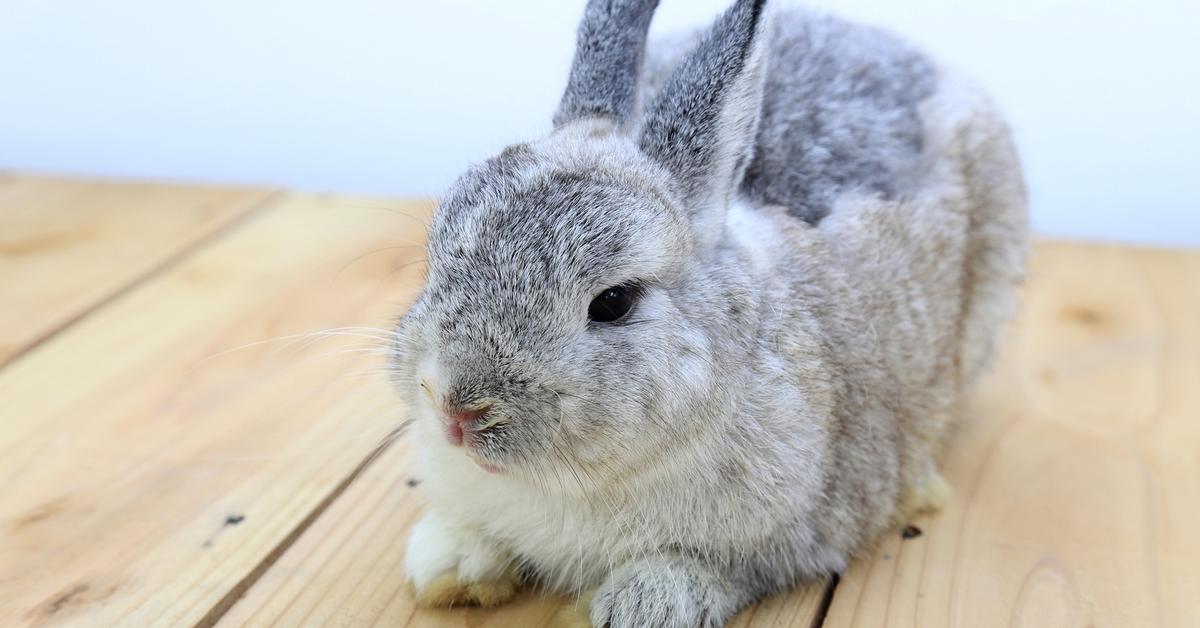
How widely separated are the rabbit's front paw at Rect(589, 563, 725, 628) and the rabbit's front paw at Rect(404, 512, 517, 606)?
121mm

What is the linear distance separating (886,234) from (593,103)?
396mm

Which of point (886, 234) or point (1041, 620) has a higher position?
point (886, 234)

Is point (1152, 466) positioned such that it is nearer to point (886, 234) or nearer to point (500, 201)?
point (886, 234)

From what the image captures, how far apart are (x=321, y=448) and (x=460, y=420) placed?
0.55m

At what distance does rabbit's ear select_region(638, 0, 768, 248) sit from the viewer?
1.21 metres

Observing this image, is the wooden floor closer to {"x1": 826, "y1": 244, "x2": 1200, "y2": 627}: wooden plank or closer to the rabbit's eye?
{"x1": 826, "y1": 244, "x2": 1200, "y2": 627}: wooden plank

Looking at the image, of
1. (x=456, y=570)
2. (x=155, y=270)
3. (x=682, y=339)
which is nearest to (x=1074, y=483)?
(x=682, y=339)

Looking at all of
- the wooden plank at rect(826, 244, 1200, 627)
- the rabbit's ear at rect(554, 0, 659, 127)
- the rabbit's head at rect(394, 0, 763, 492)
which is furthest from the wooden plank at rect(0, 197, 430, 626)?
the wooden plank at rect(826, 244, 1200, 627)

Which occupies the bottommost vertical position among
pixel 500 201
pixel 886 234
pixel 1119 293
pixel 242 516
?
pixel 1119 293

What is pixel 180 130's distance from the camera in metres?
2.71

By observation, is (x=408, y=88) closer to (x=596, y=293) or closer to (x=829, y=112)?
(x=829, y=112)

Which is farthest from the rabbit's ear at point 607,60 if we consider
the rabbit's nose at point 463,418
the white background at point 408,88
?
the white background at point 408,88

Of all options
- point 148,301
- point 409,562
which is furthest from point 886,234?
point 148,301

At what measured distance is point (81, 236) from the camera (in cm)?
225
